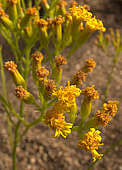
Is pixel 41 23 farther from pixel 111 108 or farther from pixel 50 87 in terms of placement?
pixel 111 108

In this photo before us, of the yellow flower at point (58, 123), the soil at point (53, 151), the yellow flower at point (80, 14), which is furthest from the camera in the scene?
the soil at point (53, 151)

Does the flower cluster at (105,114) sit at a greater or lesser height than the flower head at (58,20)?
lesser

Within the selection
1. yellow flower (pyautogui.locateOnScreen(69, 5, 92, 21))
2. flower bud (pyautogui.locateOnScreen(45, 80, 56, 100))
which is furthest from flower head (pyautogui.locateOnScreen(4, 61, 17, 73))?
yellow flower (pyautogui.locateOnScreen(69, 5, 92, 21))

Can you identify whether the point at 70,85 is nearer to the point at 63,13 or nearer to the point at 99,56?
the point at 63,13

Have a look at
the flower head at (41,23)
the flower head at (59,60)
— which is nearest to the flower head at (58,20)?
the flower head at (41,23)

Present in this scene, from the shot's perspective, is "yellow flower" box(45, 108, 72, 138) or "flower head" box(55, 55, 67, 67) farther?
"flower head" box(55, 55, 67, 67)

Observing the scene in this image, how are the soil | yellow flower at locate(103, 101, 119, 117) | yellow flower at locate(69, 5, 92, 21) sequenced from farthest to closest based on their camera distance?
the soil → yellow flower at locate(69, 5, 92, 21) → yellow flower at locate(103, 101, 119, 117)

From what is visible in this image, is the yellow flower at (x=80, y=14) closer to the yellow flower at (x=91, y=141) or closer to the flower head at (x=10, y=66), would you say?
the flower head at (x=10, y=66)

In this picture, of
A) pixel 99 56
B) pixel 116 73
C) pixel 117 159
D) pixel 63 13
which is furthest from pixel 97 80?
pixel 63 13

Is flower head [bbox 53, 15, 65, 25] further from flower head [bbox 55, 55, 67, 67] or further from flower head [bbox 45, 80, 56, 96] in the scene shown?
flower head [bbox 45, 80, 56, 96]
